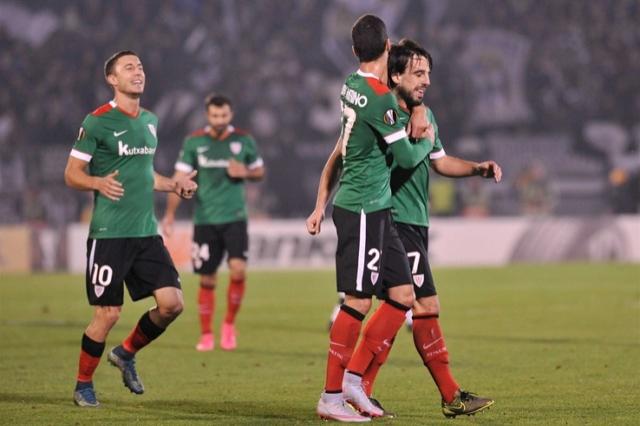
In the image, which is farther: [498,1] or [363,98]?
[498,1]

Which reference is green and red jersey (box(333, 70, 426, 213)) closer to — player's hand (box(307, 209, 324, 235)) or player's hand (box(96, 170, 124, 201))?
player's hand (box(307, 209, 324, 235))

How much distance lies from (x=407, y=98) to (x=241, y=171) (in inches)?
189

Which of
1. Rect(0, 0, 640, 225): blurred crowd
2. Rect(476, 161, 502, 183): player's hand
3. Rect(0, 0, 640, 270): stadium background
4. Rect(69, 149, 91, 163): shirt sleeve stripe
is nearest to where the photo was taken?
Rect(476, 161, 502, 183): player's hand

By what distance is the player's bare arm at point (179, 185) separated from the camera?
784 centimetres

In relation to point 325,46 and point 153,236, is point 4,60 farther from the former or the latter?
point 153,236

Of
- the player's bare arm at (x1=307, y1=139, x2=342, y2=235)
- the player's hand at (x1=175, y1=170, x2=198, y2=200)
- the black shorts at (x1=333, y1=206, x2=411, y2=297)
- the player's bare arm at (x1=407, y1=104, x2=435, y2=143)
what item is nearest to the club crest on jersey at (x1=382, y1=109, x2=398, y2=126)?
the player's bare arm at (x1=407, y1=104, x2=435, y2=143)

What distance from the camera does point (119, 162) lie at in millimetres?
7914

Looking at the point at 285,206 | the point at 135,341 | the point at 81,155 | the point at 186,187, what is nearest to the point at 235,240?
the point at 135,341

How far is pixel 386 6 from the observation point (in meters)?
30.0

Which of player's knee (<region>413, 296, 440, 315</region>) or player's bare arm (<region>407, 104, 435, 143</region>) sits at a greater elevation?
player's bare arm (<region>407, 104, 435, 143</region>)

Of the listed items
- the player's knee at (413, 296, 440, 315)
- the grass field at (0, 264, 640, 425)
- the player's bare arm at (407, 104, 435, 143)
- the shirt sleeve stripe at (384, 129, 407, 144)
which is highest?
the player's bare arm at (407, 104, 435, 143)

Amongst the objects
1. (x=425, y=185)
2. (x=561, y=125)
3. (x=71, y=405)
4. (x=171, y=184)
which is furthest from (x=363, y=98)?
(x=561, y=125)

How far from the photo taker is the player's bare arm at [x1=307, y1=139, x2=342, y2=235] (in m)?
7.00

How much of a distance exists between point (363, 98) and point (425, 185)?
3.33 ft
